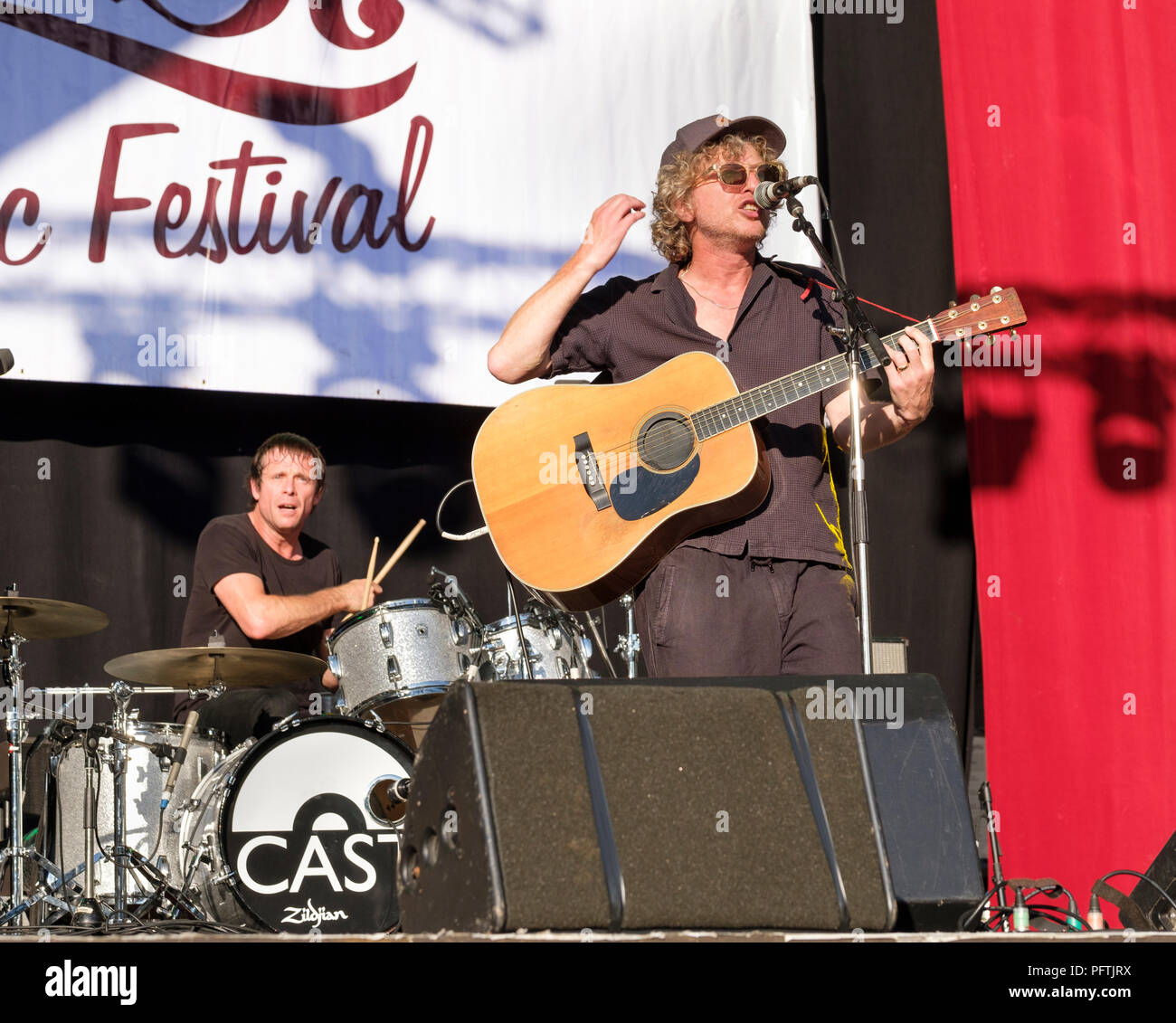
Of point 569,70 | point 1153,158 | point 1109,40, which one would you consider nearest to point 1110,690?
point 1153,158

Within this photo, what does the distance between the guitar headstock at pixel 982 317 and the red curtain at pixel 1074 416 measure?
203 centimetres

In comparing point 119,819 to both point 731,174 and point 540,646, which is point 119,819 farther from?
point 731,174

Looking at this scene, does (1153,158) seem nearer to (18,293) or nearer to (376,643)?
(376,643)

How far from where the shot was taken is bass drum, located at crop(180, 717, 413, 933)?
3.90 m

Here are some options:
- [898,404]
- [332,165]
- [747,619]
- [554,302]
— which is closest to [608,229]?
[554,302]

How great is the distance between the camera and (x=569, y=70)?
545 centimetres

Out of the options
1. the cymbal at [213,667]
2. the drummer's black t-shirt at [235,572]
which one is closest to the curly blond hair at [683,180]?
the cymbal at [213,667]

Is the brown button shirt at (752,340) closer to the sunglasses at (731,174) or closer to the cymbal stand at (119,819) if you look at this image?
the sunglasses at (731,174)

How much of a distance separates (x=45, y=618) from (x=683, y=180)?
2.36 meters

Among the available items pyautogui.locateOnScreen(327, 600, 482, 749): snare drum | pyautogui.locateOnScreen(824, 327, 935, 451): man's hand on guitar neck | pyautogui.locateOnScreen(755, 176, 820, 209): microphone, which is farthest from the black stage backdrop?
pyautogui.locateOnScreen(755, 176, 820, 209): microphone

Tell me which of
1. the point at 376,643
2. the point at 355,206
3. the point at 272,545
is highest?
the point at 355,206

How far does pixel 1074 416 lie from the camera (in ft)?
18.1

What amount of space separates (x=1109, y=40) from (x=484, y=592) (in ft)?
11.1

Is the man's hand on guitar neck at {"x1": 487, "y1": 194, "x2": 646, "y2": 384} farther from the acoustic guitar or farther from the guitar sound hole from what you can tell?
the guitar sound hole
